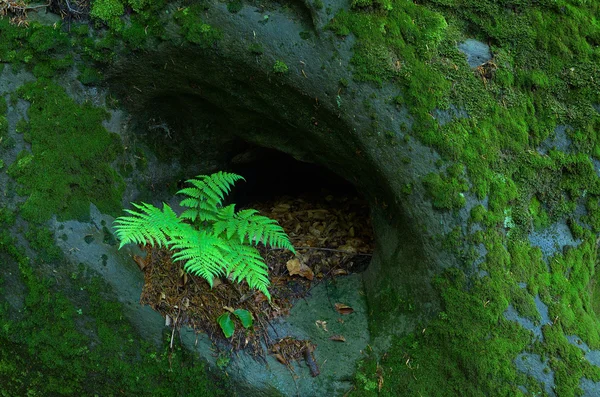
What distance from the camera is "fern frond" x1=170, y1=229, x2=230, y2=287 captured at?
3.73 metres

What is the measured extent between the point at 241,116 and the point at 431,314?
253 centimetres

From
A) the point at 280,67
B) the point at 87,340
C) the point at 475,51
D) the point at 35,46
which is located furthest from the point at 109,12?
the point at 475,51

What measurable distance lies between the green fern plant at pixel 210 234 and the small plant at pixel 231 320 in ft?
0.82

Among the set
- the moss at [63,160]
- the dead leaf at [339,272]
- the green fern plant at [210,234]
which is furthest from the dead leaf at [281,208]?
the moss at [63,160]

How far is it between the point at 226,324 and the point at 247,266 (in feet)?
1.67

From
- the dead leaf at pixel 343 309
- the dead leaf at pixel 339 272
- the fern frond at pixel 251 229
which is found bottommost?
the dead leaf at pixel 339 272

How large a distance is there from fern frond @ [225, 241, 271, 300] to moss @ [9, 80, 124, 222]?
1.23 meters

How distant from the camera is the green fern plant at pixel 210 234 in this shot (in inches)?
149

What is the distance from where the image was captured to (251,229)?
13.6ft

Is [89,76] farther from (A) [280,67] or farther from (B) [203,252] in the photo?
(B) [203,252]

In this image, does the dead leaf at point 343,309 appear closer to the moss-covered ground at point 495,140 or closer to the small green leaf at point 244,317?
the moss-covered ground at point 495,140

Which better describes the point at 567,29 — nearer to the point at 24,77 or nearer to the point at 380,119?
the point at 380,119

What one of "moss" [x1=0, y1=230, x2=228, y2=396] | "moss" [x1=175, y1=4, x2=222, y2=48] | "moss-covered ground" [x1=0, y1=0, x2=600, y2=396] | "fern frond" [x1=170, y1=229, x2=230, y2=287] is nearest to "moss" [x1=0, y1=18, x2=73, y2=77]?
"moss" [x1=175, y1=4, x2=222, y2=48]

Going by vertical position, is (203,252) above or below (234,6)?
below
